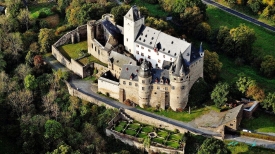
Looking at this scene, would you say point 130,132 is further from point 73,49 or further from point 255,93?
point 73,49

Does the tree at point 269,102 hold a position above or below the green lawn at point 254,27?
below

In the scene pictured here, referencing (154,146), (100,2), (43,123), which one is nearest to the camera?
(154,146)

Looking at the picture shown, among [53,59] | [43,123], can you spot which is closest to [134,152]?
[43,123]

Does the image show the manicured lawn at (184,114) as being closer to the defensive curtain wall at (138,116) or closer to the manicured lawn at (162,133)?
the defensive curtain wall at (138,116)

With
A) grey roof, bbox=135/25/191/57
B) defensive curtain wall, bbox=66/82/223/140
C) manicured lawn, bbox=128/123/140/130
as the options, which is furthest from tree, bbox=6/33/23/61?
manicured lawn, bbox=128/123/140/130

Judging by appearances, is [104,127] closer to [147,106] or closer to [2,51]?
[147,106]

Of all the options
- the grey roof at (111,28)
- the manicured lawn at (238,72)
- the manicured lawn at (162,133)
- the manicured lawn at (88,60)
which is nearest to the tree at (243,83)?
the manicured lawn at (238,72)

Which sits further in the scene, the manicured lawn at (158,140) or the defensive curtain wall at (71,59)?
the defensive curtain wall at (71,59)
